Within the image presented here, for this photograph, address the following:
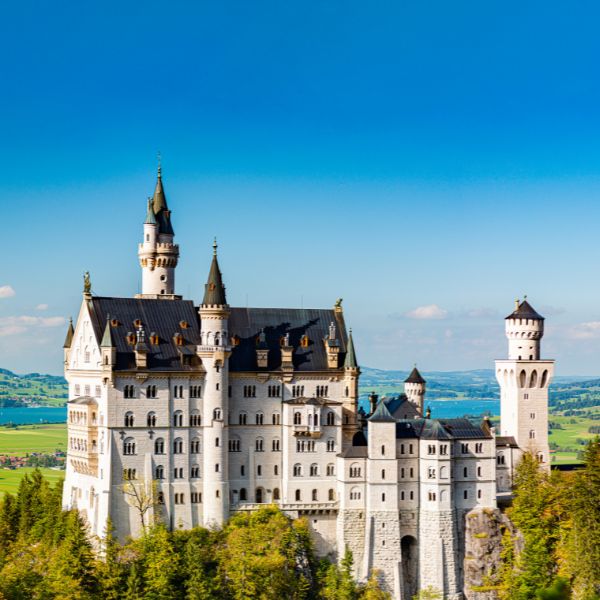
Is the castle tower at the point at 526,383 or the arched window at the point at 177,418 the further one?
the castle tower at the point at 526,383

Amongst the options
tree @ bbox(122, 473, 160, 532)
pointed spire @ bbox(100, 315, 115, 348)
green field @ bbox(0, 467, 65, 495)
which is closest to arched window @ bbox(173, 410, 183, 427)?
tree @ bbox(122, 473, 160, 532)

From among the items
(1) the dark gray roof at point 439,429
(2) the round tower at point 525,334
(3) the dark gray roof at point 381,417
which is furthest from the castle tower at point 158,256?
(2) the round tower at point 525,334

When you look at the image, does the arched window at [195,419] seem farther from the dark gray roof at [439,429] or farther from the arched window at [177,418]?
the dark gray roof at [439,429]

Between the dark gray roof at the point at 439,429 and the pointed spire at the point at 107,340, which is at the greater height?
the pointed spire at the point at 107,340

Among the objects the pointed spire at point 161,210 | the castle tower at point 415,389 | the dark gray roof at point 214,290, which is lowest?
the castle tower at point 415,389

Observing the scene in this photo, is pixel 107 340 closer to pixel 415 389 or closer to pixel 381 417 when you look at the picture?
pixel 381 417

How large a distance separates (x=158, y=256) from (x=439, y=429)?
32.2 metres

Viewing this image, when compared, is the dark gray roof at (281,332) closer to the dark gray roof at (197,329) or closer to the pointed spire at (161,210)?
the dark gray roof at (197,329)

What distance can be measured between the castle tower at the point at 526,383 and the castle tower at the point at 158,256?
35.2 meters

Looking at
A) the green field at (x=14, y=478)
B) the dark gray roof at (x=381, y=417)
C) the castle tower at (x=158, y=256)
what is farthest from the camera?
the green field at (x=14, y=478)

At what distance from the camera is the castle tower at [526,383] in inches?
4432

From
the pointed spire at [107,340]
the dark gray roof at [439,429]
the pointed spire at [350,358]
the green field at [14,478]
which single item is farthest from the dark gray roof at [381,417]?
the green field at [14,478]

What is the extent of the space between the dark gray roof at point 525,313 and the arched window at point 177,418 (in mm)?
37183

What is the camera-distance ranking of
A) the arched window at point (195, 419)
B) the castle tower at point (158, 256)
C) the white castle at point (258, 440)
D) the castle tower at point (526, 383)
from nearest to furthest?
the white castle at point (258, 440), the arched window at point (195, 419), the castle tower at point (158, 256), the castle tower at point (526, 383)
